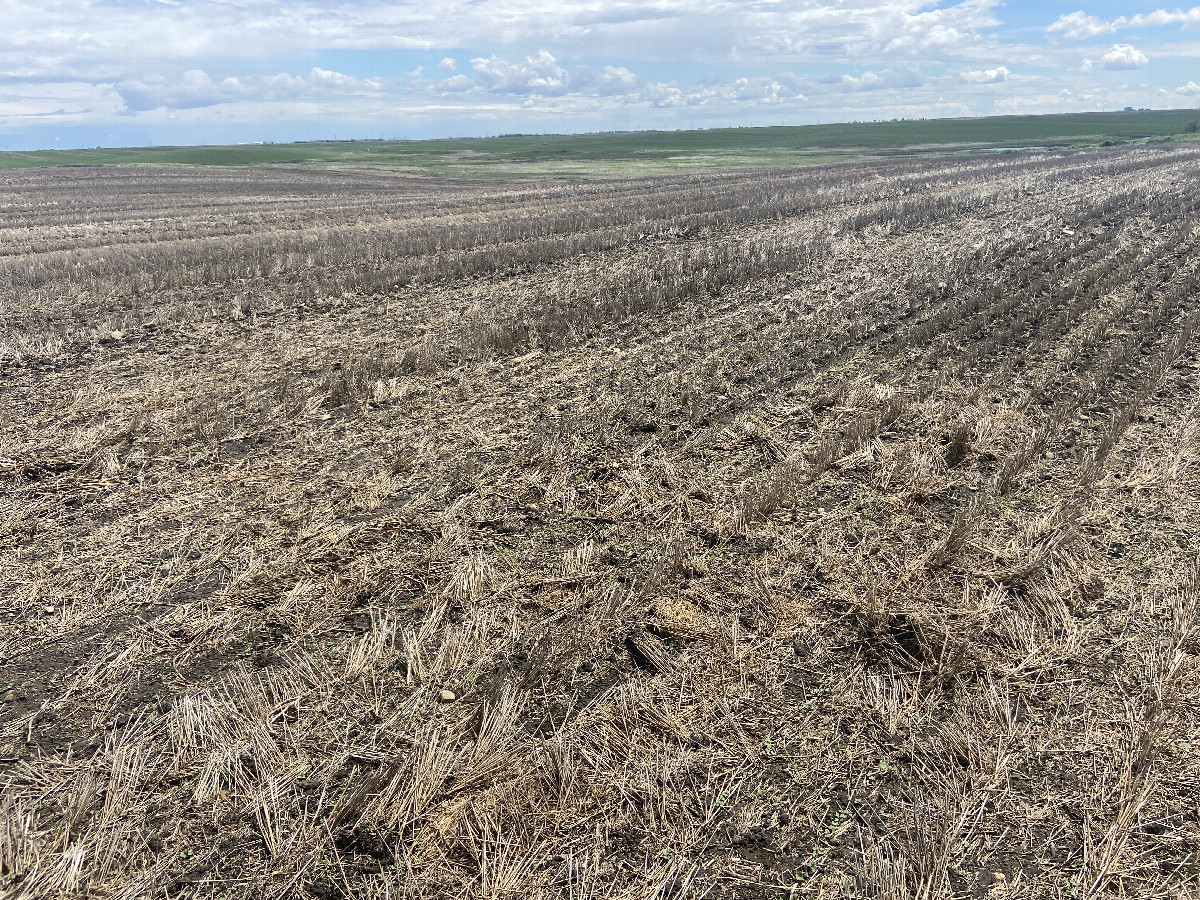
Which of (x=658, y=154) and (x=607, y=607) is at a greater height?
(x=658, y=154)

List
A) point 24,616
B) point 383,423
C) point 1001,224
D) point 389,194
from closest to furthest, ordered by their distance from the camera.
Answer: point 24,616
point 383,423
point 1001,224
point 389,194

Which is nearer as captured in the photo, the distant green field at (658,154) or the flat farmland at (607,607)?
the flat farmland at (607,607)

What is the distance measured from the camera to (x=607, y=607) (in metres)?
4.64

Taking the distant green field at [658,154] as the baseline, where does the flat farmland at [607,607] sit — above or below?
below

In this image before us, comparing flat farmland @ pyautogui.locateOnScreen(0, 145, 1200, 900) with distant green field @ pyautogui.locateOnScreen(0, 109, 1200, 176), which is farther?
distant green field @ pyautogui.locateOnScreen(0, 109, 1200, 176)

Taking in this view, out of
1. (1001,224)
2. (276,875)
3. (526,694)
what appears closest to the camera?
(276,875)

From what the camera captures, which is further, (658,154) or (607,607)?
(658,154)

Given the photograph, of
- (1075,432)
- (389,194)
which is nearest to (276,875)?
(1075,432)

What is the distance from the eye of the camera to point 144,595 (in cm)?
482

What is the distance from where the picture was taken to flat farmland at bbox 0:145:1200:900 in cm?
310

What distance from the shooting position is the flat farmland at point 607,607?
3102 mm

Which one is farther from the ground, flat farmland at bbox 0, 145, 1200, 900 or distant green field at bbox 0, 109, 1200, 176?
distant green field at bbox 0, 109, 1200, 176

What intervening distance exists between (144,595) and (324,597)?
1.25 meters

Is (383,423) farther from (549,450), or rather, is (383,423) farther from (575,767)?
(575,767)
